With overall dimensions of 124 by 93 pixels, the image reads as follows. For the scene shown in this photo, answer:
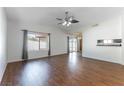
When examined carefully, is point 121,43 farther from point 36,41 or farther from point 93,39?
point 36,41

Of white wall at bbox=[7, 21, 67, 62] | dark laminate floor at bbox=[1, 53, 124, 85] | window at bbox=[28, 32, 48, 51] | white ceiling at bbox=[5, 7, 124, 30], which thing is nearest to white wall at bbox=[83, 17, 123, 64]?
white ceiling at bbox=[5, 7, 124, 30]

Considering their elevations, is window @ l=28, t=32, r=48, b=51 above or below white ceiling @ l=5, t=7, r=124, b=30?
below

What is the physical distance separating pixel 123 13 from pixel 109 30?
1.36m

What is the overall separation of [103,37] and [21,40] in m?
5.70

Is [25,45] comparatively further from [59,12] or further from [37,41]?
[59,12]

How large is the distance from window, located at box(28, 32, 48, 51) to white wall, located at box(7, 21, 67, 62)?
1.10 feet

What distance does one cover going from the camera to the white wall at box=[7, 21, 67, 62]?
6.18m

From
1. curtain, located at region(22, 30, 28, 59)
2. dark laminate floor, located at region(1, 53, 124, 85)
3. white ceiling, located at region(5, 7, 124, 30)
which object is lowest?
dark laminate floor, located at region(1, 53, 124, 85)

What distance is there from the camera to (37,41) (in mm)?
7969

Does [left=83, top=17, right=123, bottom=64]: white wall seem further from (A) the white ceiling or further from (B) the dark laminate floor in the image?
(B) the dark laminate floor

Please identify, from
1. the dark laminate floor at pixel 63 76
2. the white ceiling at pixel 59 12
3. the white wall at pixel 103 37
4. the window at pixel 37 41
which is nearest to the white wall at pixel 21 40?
the window at pixel 37 41

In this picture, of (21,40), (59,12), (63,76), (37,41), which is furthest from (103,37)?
(21,40)

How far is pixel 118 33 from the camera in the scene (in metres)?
5.68
